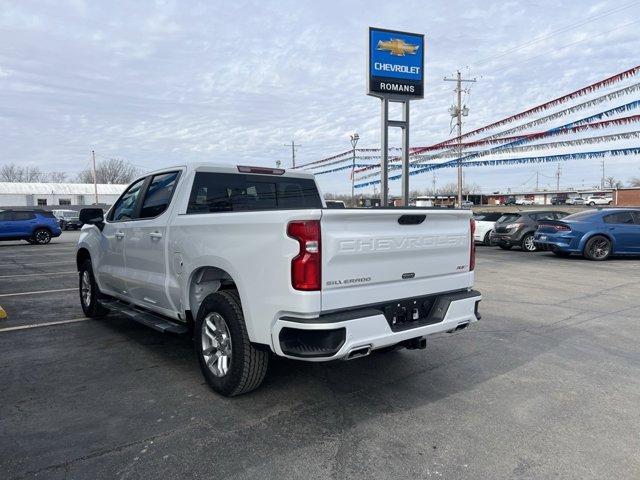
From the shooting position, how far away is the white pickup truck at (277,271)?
3.25 metres

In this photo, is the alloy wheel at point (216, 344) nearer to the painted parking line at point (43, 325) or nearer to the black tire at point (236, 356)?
the black tire at point (236, 356)

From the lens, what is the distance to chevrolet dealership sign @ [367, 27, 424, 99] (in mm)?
13312

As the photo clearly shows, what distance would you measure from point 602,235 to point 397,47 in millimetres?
7836

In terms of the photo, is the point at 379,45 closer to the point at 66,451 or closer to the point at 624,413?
the point at 624,413

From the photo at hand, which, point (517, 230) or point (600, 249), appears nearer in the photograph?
point (600, 249)

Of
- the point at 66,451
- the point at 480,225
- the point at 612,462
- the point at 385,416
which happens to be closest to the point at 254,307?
the point at 385,416

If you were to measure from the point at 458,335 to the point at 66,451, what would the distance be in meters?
4.18

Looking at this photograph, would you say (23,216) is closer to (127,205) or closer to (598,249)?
(127,205)

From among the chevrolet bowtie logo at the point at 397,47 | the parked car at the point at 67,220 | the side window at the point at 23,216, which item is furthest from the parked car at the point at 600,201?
the side window at the point at 23,216

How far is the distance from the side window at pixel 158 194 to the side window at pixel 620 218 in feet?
43.2

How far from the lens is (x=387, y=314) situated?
12.0ft

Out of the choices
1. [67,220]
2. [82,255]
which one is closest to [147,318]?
[82,255]

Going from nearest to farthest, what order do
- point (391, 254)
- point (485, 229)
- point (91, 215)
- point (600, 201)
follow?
1. point (391, 254)
2. point (91, 215)
3. point (485, 229)
4. point (600, 201)

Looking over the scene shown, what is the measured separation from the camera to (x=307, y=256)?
320 cm
